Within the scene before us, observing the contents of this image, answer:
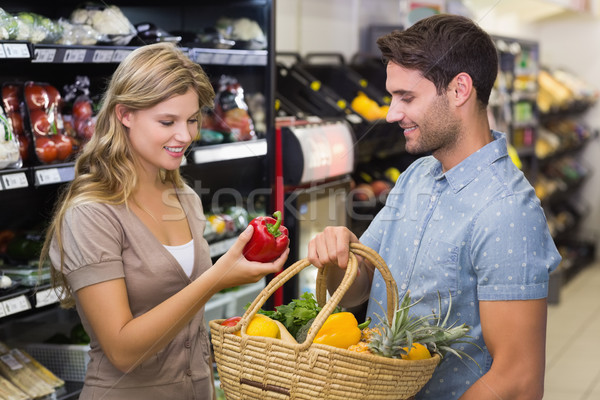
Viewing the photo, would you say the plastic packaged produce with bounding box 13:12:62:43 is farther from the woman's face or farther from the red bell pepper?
the red bell pepper

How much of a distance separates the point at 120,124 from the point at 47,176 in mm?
678

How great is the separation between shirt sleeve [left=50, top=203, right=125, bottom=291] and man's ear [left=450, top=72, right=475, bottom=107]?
0.98 metres

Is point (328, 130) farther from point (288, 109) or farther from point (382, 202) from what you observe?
point (382, 202)

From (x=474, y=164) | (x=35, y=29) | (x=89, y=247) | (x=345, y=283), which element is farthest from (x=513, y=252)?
(x=35, y=29)

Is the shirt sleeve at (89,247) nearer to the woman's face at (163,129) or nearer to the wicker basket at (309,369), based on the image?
the woman's face at (163,129)

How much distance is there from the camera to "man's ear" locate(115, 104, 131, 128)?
6.29 ft

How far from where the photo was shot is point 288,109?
→ 13.7 feet

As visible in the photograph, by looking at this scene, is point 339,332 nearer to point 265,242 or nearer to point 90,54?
point 265,242

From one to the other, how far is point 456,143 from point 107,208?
97 cm

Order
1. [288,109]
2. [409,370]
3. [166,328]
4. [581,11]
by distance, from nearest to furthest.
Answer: [409,370] → [166,328] → [288,109] → [581,11]

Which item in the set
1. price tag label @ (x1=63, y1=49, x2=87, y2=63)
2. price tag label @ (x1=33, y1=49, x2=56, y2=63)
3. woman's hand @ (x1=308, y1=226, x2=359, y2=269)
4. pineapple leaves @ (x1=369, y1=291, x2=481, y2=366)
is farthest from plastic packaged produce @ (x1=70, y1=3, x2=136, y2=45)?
pineapple leaves @ (x1=369, y1=291, x2=481, y2=366)

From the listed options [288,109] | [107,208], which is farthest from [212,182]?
[107,208]

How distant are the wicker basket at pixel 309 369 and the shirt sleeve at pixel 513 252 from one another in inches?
9.7

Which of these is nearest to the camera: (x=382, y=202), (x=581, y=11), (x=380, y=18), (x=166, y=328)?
(x=166, y=328)
